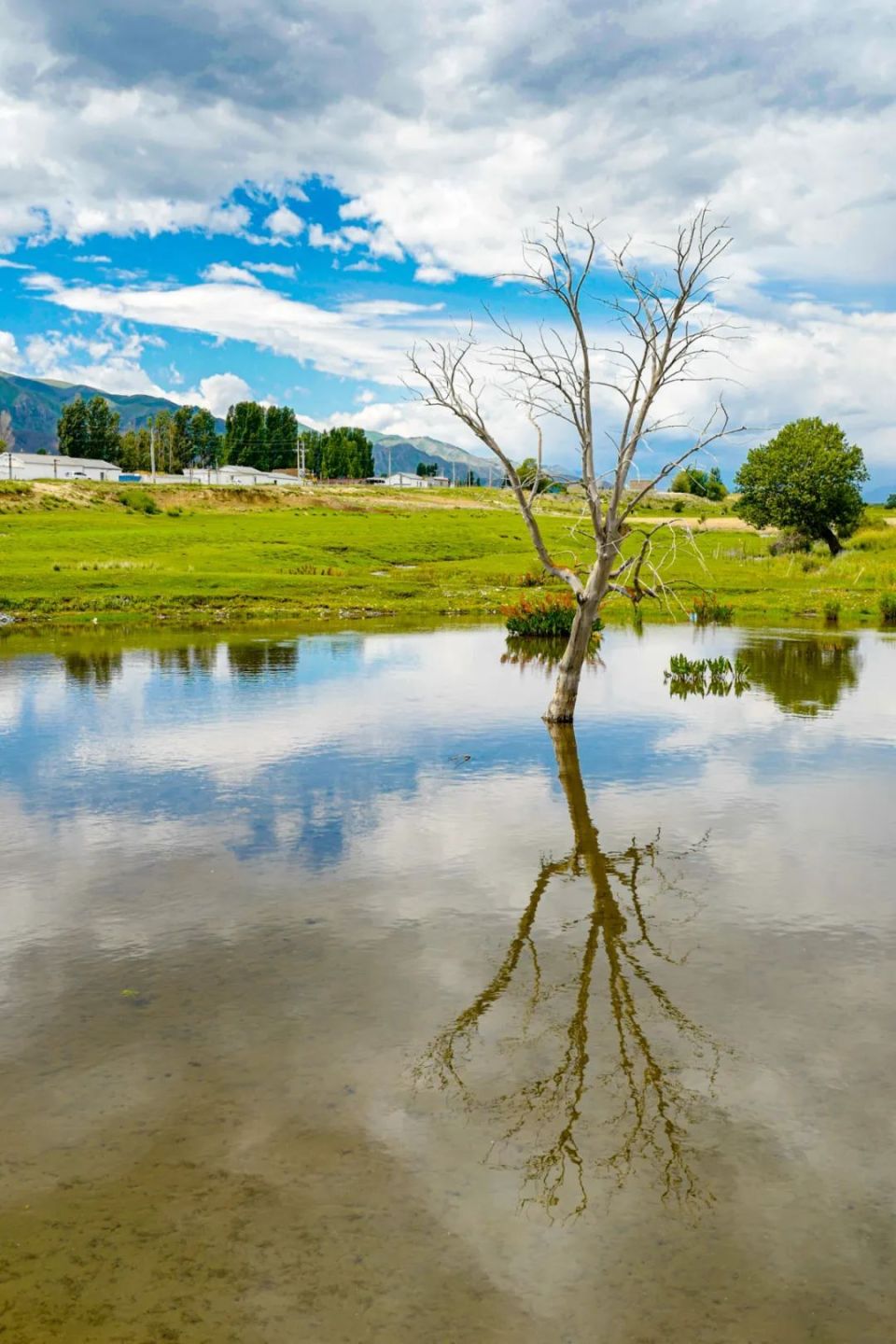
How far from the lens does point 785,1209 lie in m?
6.42

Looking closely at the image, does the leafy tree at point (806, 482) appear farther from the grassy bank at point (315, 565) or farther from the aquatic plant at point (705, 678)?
the aquatic plant at point (705, 678)

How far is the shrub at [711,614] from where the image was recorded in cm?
4937

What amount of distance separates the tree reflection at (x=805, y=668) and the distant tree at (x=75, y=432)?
554ft

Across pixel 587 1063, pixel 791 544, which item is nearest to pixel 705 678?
pixel 587 1063

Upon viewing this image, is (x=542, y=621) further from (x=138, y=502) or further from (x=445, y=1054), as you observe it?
(x=138, y=502)

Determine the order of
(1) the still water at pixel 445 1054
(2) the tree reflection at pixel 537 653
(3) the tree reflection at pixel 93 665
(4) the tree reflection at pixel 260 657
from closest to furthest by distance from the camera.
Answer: (1) the still water at pixel 445 1054
(3) the tree reflection at pixel 93 665
(4) the tree reflection at pixel 260 657
(2) the tree reflection at pixel 537 653

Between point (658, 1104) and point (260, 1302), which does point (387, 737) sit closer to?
point (658, 1104)

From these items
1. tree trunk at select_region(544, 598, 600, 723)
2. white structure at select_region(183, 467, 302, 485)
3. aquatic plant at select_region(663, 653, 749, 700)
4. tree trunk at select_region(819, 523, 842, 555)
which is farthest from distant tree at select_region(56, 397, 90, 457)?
tree trunk at select_region(544, 598, 600, 723)

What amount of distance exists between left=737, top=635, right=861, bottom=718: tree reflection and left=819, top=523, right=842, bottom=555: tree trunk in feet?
123

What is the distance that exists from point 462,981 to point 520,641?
102 feet

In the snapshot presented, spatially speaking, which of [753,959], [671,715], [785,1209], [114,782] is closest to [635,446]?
[671,715]

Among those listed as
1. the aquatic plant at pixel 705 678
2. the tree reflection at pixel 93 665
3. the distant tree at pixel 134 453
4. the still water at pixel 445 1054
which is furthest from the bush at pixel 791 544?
the distant tree at pixel 134 453

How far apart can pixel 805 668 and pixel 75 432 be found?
17761 cm

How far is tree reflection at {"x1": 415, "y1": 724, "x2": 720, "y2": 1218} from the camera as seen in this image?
22.5 feet
